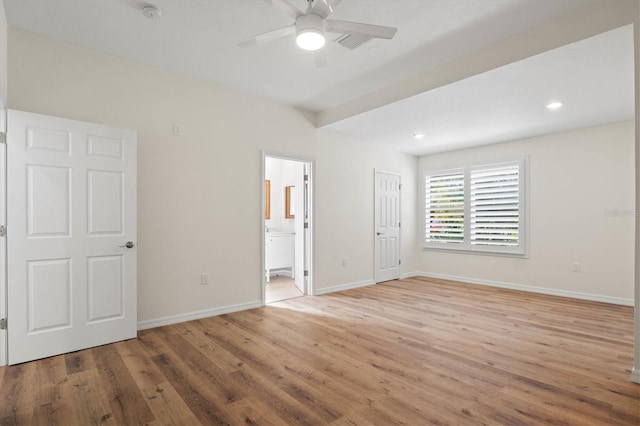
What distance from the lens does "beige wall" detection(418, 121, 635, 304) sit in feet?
14.8

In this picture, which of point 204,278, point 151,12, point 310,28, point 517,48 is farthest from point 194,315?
point 517,48

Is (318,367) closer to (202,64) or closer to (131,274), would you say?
(131,274)

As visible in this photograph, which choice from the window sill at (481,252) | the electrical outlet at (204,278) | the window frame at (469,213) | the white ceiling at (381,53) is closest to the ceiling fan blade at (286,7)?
the white ceiling at (381,53)

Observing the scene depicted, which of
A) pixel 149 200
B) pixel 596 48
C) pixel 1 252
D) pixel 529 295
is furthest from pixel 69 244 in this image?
pixel 529 295

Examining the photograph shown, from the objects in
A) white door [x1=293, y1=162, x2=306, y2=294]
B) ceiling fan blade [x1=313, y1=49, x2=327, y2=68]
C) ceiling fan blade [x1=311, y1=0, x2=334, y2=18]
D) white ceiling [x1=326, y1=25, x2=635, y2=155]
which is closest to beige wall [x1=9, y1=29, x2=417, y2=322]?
white door [x1=293, y1=162, x2=306, y2=294]

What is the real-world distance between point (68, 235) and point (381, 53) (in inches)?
133

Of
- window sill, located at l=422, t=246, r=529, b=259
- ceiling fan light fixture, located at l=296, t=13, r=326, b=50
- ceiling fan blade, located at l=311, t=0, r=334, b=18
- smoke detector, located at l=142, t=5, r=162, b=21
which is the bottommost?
window sill, located at l=422, t=246, r=529, b=259

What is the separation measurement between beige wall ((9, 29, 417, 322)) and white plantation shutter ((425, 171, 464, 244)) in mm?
2870

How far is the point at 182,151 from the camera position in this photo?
3740 millimetres

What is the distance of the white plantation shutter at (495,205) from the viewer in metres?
5.50

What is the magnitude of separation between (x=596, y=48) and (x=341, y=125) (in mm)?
2991

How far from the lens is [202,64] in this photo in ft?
11.5

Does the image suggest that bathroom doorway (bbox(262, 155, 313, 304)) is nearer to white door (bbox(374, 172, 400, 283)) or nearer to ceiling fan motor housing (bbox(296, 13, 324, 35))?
white door (bbox(374, 172, 400, 283))

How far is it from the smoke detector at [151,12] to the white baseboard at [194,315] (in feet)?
9.55
